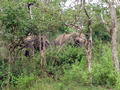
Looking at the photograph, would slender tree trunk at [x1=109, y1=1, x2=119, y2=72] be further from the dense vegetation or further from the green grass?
the green grass

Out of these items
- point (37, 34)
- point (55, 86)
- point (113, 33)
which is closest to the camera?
point (113, 33)

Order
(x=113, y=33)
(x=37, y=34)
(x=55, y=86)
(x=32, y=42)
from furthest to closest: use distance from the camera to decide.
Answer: (x=32, y=42) < (x=37, y=34) < (x=55, y=86) < (x=113, y=33)

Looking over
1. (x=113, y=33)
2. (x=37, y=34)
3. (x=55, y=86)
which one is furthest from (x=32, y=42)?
(x=113, y=33)

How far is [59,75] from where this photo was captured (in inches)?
375

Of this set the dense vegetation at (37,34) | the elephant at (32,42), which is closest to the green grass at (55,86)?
the dense vegetation at (37,34)

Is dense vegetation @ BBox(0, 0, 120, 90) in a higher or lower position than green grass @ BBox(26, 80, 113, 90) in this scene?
higher

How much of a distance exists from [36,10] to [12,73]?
2901 mm

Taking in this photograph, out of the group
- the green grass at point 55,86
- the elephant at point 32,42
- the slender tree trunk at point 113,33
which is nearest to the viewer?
the slender tree trunk at point 113,33

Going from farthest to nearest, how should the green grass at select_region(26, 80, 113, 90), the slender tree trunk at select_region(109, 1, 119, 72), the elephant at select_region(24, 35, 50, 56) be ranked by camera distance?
the elephant at select_region(24, 35, 50, 56)
the green grass at select_region(26, 80, 113, 90)
the slender tree trunk at select_region(109, 1, 119, 72)

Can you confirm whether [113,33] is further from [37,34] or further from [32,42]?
[32,42]

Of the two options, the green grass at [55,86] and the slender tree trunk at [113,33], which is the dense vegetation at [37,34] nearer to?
the green grass at [55,86]

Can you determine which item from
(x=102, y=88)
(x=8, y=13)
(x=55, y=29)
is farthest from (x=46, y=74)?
(x=8, y=13)

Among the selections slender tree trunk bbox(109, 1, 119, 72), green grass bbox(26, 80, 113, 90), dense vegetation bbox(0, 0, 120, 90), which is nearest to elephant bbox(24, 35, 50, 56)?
dense vegetation bbox(0, 0, 120, 90)

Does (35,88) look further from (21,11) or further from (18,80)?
(21,11)
